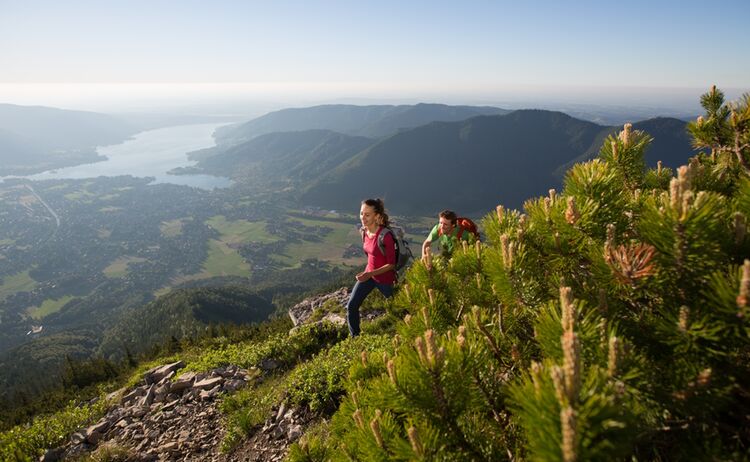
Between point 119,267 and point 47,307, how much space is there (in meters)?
35.7

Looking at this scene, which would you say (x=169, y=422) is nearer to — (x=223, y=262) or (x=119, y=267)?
(x=223, y=262)

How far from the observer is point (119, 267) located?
578 feet

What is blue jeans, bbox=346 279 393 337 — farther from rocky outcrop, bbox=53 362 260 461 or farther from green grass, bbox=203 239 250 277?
green grass, bbox=203 239 250 277

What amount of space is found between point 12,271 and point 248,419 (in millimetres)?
231856

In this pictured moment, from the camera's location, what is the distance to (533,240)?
2016mm

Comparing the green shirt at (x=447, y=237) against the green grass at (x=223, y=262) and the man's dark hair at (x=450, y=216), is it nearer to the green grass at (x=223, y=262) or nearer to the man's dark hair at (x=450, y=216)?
the man's dark hair at (x=450, y=216)

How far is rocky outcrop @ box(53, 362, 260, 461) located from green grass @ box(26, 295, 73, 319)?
573 feet

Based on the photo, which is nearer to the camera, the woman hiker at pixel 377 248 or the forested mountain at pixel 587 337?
the forested mountain at pixel 587 337

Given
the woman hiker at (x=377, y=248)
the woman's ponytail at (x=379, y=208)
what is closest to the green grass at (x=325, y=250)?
the woman hiker at (x=377, y=248)

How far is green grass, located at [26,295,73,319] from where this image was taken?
138 meters

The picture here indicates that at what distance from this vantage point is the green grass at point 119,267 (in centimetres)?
16812

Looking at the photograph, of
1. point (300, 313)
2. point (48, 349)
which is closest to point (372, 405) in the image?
point (300, 313)

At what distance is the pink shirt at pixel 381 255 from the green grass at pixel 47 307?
18024cm

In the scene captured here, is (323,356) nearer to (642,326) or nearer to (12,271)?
(642,326)
